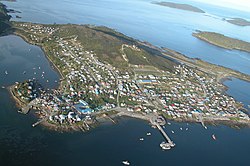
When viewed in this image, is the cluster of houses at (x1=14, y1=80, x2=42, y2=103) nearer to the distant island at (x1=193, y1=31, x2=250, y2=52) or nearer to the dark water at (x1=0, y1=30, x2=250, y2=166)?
the dark water at (x1=0, y1=30, x2=250, y2=166)

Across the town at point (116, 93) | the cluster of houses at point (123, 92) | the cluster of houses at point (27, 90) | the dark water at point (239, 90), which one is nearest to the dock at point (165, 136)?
the town at point (116, 93)

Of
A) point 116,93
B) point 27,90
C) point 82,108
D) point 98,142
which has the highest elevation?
point 27,90

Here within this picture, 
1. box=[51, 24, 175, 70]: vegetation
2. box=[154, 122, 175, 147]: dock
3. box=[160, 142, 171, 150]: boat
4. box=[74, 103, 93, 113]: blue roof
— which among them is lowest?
box=[160, 142, 171, 150]: boat

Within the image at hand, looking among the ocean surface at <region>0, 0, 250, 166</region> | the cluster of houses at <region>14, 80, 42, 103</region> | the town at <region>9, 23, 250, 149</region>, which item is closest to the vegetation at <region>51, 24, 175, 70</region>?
the town at <region>9, 23, 250, 149</region>

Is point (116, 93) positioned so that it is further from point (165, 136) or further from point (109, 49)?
point (109, 49)

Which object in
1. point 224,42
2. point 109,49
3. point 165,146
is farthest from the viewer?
point 224,42

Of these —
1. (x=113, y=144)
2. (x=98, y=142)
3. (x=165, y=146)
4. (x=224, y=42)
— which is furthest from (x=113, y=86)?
(x=224, y=42)

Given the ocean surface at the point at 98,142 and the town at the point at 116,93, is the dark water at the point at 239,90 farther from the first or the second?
the ocean surface at the point at 98,142

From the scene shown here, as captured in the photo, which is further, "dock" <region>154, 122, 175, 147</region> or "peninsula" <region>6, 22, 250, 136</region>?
"peninsula" <region>6, 22, 250, 136</region>

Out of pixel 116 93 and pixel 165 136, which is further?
pixel 116 93

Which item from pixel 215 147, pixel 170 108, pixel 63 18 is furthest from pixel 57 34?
pixel 215 147

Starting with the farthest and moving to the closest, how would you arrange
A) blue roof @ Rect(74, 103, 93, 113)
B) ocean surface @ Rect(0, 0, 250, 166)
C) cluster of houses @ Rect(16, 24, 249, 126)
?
1. cluster of houses @ Rect(16, 24, 249, 126)
2. blue roof @ Rect(74, 103, 93, 113)
3. ocean surface @ Rect(0, 0, 250, 166)
